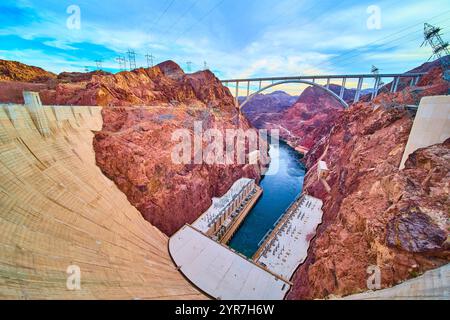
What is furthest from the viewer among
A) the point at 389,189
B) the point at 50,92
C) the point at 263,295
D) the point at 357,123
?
the point at 357,123

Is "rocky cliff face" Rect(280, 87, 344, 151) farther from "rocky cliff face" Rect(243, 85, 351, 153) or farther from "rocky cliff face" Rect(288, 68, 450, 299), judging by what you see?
"rocky cliff face" Rect(288, 68, 450, 299)

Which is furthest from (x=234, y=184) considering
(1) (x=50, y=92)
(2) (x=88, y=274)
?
(1) (x=50, y=92)

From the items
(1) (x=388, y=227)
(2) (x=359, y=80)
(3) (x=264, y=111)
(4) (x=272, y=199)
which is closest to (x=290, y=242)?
(1) (x=388, y=227)

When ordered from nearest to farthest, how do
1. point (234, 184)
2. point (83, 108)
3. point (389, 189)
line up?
point (389, 189)
point (83, 108)
point (234, 184)

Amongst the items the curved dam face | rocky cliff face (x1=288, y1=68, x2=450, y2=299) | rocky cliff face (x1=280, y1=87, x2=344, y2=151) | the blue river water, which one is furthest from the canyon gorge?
rocky cliff face (x1=280, y1=87, x2=344, y2=151)

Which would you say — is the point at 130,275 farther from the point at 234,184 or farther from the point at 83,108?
the point at 234,184

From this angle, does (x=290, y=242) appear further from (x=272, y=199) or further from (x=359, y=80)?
(x=359, y=80)

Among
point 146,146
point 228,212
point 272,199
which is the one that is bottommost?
point 272,199
